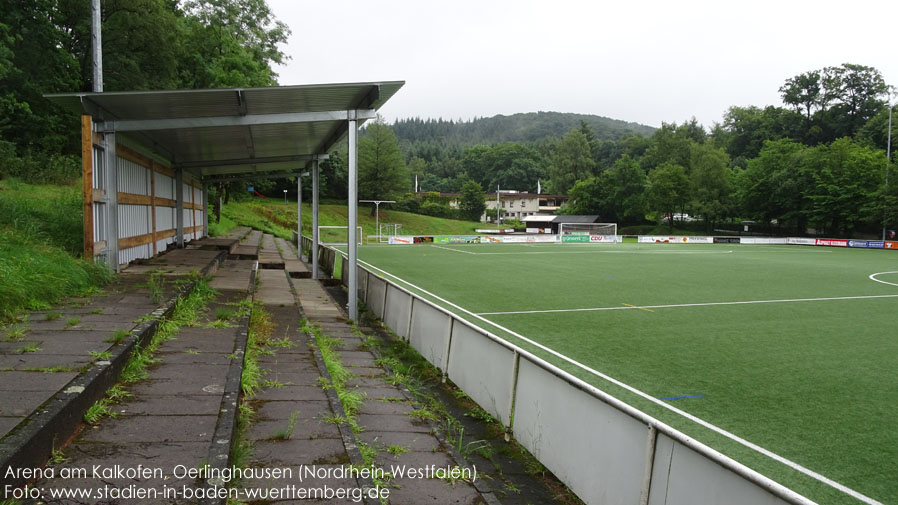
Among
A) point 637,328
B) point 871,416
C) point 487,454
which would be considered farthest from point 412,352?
point 871,416

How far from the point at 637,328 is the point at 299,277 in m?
10.7

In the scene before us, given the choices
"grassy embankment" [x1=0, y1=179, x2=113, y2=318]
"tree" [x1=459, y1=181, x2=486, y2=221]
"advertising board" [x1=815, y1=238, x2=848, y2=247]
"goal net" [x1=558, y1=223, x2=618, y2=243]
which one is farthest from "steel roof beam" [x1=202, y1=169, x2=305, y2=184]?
"tree" [x1=459, y1=181, x2=486, y2=221]

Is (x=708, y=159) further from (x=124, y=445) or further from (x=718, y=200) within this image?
(x=124, y=445)

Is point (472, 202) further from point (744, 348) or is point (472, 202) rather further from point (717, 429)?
point (717, 429)

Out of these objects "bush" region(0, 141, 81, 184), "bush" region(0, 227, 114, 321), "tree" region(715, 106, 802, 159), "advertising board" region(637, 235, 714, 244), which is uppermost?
"tree" region(715, 106, 802, 159)

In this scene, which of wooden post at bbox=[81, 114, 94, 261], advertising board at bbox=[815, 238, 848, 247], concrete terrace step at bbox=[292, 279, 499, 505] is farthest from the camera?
advertising board at bbox=[815, 238, 848, 247]

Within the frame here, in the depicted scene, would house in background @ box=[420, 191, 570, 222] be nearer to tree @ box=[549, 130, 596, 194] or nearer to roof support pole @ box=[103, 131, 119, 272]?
tree @ box=[549, 130, 596, 194]

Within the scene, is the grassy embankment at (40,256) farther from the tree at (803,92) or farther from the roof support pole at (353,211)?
the tree at (803,92)

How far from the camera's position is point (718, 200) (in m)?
61.5

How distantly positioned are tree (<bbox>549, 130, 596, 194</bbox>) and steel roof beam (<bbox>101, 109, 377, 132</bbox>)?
296ft

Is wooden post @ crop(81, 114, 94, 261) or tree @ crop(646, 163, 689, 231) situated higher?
tree @ crop(646, 163, 689, 231)

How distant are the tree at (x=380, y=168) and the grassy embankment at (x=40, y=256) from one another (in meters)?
57.9

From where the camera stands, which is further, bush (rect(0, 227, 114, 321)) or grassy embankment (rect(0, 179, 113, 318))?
grassy embankment (rect(0, 179, 113, 318))

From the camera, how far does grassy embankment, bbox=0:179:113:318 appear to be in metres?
5.34
